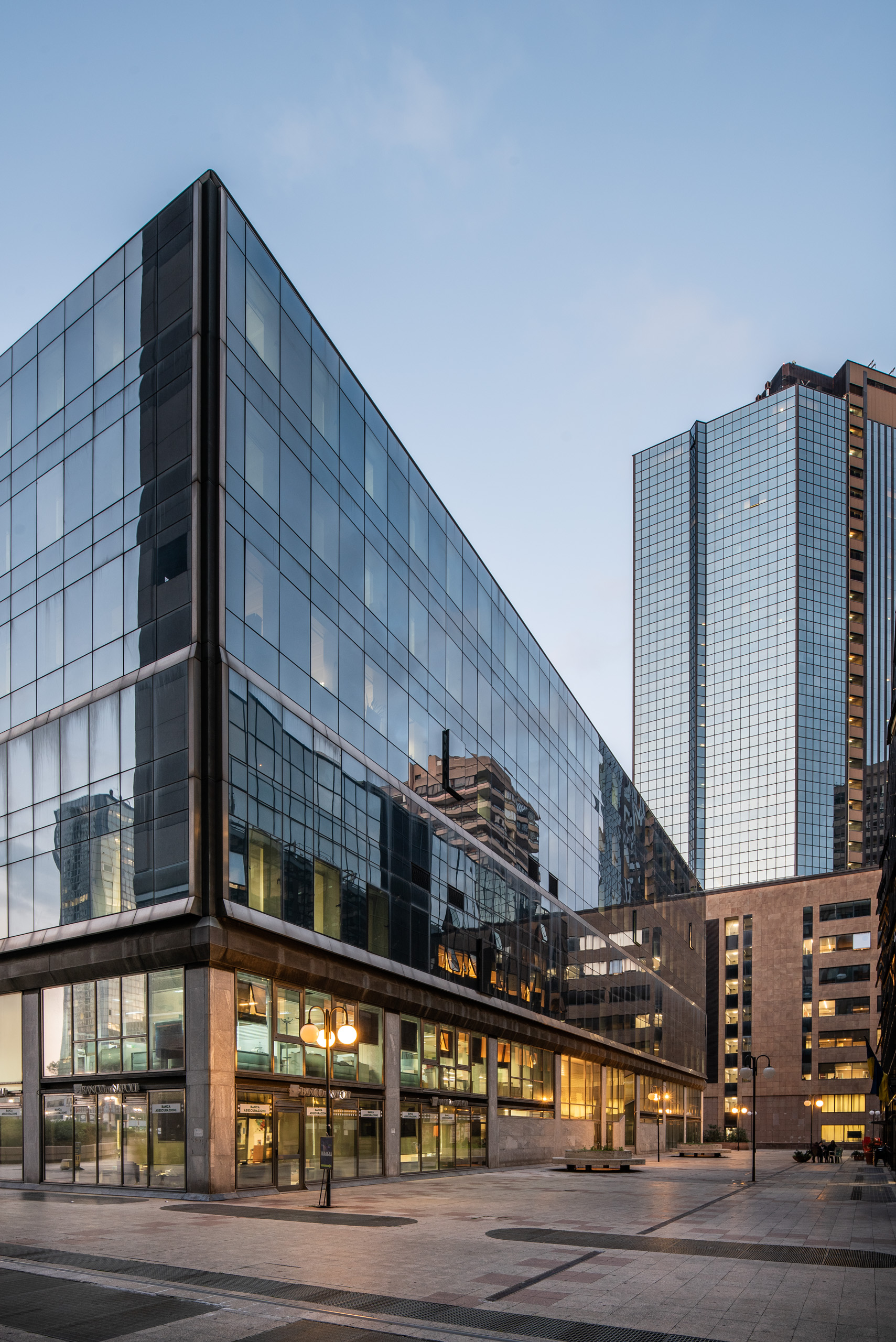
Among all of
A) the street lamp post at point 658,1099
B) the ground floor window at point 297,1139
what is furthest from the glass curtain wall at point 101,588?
the street lamp post at point 658,1099

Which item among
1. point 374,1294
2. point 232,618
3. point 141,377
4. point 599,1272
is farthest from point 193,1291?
point 141,377

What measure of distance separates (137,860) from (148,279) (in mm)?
19872

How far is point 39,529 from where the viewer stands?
41000 millimetres

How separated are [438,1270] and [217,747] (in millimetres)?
17539

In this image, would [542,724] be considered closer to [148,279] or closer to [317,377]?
[317,377]

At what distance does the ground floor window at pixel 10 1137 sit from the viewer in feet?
121

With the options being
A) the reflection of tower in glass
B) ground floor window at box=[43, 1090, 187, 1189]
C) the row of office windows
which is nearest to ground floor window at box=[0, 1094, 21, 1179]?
ground floor window at box=[43, 1090, 187, 1189]

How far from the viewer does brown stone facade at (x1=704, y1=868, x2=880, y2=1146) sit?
137000mm

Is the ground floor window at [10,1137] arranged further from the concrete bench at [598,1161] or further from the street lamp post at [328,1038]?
the concrete bench at [598,1161]

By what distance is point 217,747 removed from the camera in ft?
103

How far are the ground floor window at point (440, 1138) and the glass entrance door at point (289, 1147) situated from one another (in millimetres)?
9727

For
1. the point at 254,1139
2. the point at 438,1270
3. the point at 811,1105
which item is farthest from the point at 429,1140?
the point at 811,1105

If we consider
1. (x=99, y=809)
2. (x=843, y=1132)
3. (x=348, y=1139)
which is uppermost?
(x=99, y=809)

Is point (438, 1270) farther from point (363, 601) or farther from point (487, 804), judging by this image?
point (487, 804)
